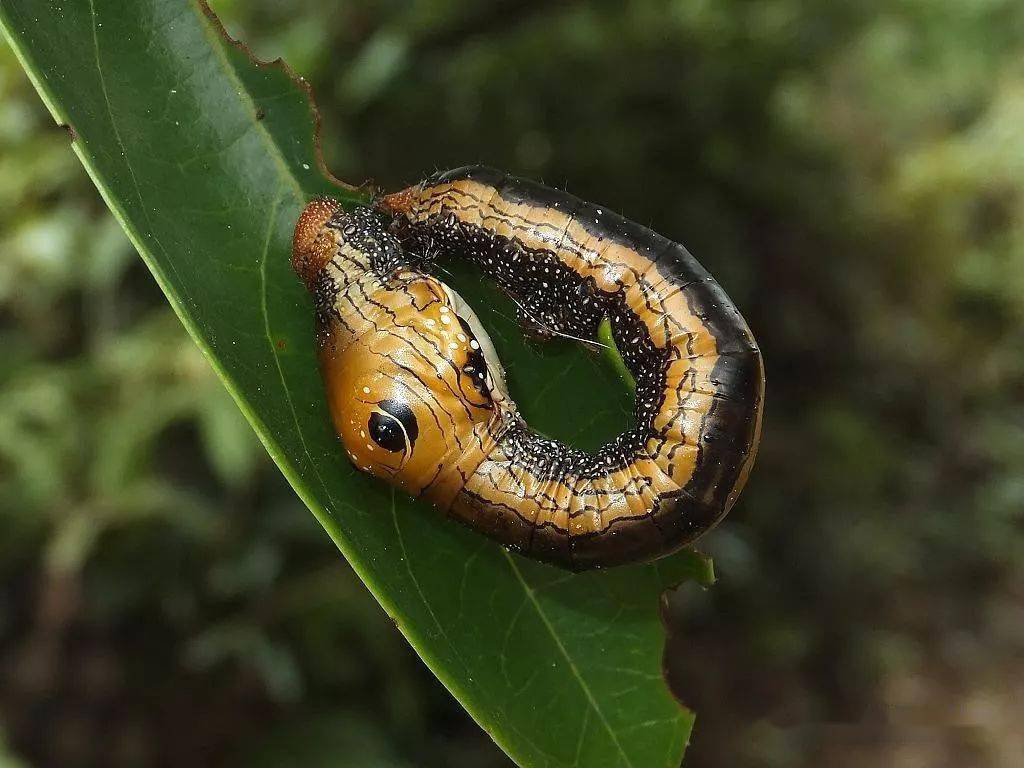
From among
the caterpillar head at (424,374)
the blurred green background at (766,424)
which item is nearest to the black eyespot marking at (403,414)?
the caterpillar head at (424,374)

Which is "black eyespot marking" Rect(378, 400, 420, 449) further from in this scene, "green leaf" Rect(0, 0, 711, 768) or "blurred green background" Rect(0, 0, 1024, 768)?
"blurred green background" Rect(0, 0, 1024, 768)

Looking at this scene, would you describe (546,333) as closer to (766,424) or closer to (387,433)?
(387,433)

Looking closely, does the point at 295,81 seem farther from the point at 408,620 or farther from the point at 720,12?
the point at 720,12

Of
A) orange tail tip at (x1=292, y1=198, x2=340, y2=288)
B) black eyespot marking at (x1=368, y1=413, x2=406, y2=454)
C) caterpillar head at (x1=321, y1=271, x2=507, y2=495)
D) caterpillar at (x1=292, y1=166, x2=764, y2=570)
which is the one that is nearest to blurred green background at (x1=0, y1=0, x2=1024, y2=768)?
caterpillar at (x1=292, y1=166, x2=764, y2=570)

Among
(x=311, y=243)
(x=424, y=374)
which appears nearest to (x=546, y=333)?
A: (x=424, y=374)

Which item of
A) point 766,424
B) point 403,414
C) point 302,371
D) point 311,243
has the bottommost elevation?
point 766,424

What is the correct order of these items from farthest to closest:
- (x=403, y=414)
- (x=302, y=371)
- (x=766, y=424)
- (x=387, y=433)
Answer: (x=766, y=424)
(x=403, y=414)
(x=387, y=433)
(x=302, y=371)

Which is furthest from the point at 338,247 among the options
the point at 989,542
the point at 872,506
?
the point at 989,542
